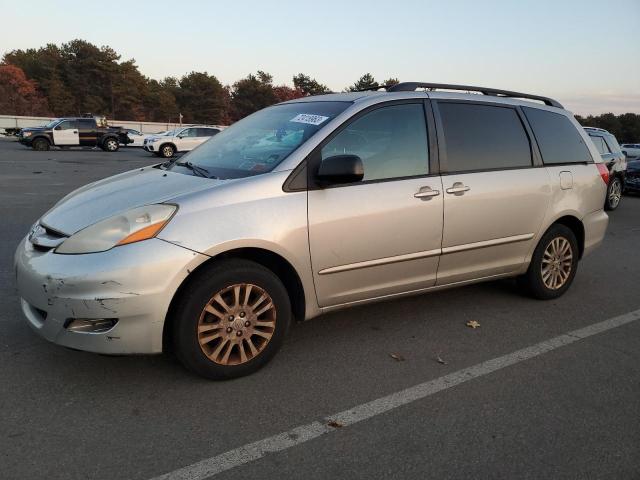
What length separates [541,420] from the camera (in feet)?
9.51

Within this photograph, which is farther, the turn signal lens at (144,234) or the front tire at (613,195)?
the front tire at (613,195)

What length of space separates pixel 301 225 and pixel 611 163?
11.1 m

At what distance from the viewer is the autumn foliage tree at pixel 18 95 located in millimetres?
57681

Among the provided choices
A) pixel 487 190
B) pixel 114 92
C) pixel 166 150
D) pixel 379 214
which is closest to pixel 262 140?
pixel 379 214

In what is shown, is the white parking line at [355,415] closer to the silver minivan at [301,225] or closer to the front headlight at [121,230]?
the silver minivan at [301,225]

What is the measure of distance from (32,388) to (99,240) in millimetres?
944

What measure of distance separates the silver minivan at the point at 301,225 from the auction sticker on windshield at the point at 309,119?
0.02 m

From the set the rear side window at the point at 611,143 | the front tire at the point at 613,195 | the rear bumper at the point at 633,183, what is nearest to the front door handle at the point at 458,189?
the front tire at the point at 613,195

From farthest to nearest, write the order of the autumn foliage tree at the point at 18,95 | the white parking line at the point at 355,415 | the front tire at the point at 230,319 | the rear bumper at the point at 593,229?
the autumn foliage tree at the point at 18,95
the rear bumper at the point at 593,229
the front tire at the point at 230,319
the white parking line at the point at 355,415

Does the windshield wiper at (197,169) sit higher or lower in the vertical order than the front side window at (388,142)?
lower

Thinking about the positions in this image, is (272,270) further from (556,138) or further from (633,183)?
(633,183)

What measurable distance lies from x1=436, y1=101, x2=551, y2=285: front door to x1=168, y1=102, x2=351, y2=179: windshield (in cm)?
98

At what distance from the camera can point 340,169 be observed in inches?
133

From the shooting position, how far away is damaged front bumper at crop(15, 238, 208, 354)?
2.84 m
